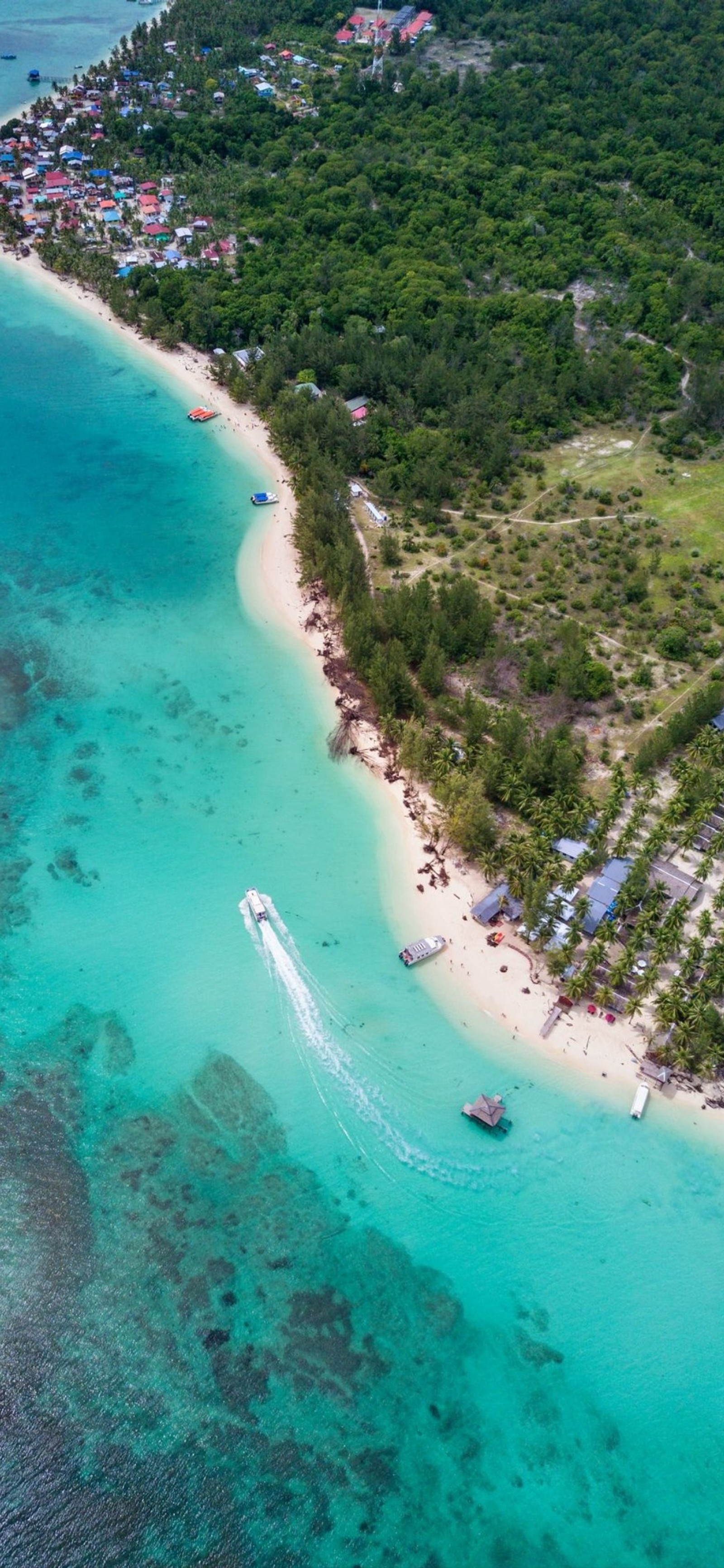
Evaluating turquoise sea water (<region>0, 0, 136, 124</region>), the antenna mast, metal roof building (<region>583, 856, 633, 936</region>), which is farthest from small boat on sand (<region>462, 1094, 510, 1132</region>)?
turquoise sea water (<region>0, 0, 136, 124</region>)

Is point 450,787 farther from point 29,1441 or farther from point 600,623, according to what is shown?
point 29,1441

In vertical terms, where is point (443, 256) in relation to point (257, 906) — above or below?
above

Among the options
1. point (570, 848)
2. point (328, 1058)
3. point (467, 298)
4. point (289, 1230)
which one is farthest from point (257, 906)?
point (467, 298)

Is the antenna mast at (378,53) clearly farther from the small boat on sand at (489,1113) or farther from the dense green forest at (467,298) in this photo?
the small boat on sand at (489,1113)

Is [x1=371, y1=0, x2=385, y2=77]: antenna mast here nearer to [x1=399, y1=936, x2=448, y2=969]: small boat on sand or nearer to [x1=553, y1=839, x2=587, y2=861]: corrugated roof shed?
[x1=553, y1=839, x2=587, y2=861]: corrugated roof shed

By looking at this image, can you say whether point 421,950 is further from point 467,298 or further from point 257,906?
point 467,298

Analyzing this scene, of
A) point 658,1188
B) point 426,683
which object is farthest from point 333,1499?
point 426,683

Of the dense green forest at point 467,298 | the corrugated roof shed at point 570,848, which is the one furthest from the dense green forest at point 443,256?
the corrugated roof shed at point 570,848
